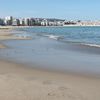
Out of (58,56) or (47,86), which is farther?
(58,56)

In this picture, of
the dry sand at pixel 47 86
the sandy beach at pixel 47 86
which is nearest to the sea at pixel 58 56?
the sandy beach at pixel 47 86

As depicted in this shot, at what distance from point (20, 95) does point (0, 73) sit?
3.21 m

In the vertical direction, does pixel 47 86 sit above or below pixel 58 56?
above

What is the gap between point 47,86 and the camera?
8.00m

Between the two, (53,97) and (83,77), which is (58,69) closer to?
(83,77)

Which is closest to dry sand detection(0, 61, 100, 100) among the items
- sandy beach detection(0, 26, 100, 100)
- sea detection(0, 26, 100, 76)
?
sandy beach detection(0, 26, 100, 100)

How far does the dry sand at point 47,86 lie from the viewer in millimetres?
6957

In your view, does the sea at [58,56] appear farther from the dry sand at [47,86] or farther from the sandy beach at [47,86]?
the dry sand at [47,86]

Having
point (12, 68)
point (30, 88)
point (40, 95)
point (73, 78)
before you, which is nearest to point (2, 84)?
point (30, 88)

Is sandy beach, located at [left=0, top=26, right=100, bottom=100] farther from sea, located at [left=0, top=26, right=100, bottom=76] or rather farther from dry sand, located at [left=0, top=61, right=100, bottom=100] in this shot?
sea, located at [left=0, top=26, right=100, bottom=76]

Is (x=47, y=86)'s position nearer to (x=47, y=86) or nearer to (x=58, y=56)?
(x=47, y=86)

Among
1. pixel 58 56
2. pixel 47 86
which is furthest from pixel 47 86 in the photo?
pixel 58 56

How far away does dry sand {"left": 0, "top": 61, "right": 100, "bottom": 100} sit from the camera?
696cm

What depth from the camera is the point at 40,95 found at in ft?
23.1
